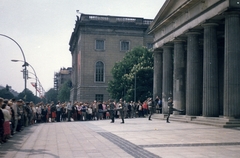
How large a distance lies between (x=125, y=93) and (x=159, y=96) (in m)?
15.4

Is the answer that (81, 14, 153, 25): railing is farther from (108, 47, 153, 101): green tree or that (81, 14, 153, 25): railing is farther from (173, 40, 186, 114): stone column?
(173, 40, 186, 114): stone column

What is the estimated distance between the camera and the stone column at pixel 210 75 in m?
22.0

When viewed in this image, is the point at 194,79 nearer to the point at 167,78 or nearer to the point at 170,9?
the point at 167,78

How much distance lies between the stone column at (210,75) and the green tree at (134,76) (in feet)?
76.9

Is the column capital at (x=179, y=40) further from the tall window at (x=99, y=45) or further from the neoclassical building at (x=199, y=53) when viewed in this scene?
the tall window at (x=99, y=45)

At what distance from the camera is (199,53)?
26.2 meters

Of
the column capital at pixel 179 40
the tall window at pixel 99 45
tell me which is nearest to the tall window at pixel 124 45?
the tall window at pixel 99 45

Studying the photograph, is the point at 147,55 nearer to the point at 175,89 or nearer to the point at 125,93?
the point at 125,93

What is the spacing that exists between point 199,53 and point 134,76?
21290 millimetres

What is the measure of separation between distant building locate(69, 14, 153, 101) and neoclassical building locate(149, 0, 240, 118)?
86.2ft

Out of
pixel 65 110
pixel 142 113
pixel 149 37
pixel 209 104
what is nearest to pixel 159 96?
pixel 142 113

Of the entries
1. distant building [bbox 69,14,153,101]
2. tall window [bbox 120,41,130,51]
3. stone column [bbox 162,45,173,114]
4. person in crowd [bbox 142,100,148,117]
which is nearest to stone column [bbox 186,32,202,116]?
stone column [bbox 162,45,173,114]

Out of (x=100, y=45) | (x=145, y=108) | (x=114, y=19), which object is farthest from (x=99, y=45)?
(x=145, y=108)

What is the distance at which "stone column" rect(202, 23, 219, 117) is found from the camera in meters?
22.0
